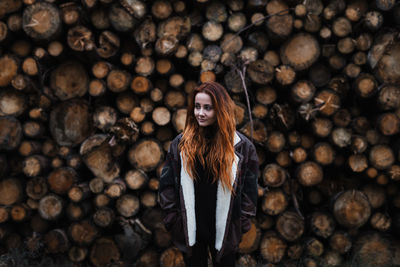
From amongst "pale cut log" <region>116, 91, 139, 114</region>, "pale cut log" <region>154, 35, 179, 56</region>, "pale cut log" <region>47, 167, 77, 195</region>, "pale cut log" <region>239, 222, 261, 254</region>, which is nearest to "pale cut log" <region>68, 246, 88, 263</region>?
"pale cut log" <region>47, 167, 77, 195</region>

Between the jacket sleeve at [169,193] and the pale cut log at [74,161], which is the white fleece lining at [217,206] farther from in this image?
the pale cut log at [74,161]

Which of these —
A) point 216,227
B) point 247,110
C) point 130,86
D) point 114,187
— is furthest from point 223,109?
point 114,187

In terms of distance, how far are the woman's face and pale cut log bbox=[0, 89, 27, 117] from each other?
1.99 metres

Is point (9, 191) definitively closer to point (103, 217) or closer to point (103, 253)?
point (103, 217)

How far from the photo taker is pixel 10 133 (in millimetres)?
2793

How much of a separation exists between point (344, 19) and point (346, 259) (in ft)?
7.16

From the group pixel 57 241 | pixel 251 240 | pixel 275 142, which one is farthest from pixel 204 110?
pixel 57 241

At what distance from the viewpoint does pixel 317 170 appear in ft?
9.05

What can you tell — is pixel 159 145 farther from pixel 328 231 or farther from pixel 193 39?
pixel 328 231

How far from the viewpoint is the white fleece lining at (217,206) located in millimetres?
1786

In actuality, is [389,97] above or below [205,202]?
above

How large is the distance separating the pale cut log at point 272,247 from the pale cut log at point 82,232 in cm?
152

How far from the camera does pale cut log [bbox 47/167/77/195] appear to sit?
2.78 meters

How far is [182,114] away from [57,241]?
1620 millimetres
